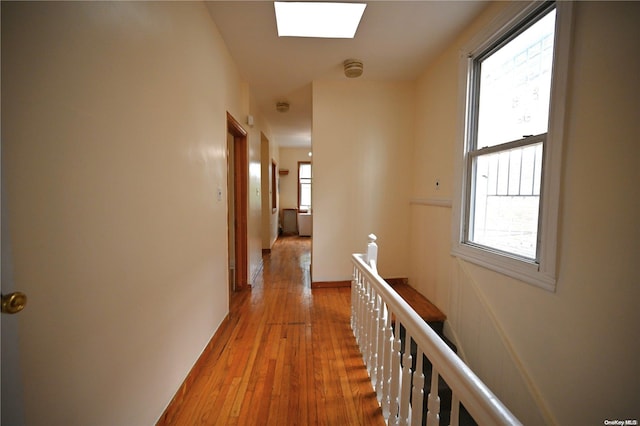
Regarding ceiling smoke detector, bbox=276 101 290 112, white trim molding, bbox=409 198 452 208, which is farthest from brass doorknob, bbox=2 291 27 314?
ceiling smoke detector, bbox=276 101 290 112

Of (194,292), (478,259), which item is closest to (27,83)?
(194,292)

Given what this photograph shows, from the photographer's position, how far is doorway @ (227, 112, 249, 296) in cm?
315

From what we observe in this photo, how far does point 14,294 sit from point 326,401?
1.53 m

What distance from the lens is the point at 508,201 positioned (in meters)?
1.85

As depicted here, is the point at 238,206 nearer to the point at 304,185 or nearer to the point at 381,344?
the point at 381,344

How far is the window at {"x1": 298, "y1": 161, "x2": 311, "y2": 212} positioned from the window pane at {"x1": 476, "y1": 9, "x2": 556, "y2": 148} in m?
5.89

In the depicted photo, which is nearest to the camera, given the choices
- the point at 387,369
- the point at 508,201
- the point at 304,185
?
the point at 387,369

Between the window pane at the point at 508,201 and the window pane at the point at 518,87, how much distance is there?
155 mm

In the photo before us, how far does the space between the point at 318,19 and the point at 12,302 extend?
2.41 metres

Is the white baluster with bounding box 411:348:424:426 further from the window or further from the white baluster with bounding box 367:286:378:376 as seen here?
the window

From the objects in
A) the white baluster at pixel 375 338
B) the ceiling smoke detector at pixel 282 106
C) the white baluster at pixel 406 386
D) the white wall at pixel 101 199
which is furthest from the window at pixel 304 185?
the white baluster at pixel 406 386

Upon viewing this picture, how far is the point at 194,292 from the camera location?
171 cm

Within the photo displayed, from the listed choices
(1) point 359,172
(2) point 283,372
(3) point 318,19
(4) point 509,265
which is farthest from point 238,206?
(4) point 509,265

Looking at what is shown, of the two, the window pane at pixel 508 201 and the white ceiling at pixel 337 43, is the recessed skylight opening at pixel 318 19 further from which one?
the window pane at pixel 508 201
